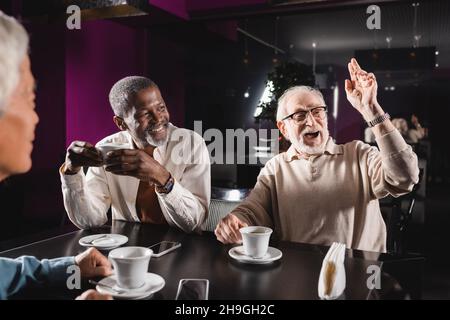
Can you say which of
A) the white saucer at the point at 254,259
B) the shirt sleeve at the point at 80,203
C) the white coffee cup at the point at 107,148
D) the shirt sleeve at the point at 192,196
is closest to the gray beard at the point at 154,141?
the shirt sleeve at the point at 192,196

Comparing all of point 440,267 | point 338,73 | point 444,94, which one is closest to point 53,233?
point 440,267

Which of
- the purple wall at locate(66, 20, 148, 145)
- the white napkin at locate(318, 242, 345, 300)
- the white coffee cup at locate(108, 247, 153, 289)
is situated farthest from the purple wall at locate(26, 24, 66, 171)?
the white napkin at locate(318, 242, 345, 300)

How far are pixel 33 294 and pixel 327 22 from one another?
777 centimetres

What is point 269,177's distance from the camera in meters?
2.14

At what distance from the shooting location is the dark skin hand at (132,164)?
5.34ft

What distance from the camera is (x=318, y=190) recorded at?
6.60ft

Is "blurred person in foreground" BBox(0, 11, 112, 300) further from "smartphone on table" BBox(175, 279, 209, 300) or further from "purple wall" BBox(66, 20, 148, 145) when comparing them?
"purple wall" BBox(66, 20, 148, 145)

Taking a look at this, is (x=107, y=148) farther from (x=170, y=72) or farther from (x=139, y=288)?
(x=170, y=72)

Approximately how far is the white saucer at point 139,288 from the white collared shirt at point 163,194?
67 cm

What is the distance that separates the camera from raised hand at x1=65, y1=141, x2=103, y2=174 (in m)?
1.67

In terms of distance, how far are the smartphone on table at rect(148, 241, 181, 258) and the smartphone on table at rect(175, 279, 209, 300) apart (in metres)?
0.28

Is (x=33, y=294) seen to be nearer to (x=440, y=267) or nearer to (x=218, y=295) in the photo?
(x=218, y=295)

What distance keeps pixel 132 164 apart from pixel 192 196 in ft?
1.38

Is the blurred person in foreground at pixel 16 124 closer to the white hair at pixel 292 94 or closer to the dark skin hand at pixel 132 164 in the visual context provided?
the dark skin hand at pixel 132 164
